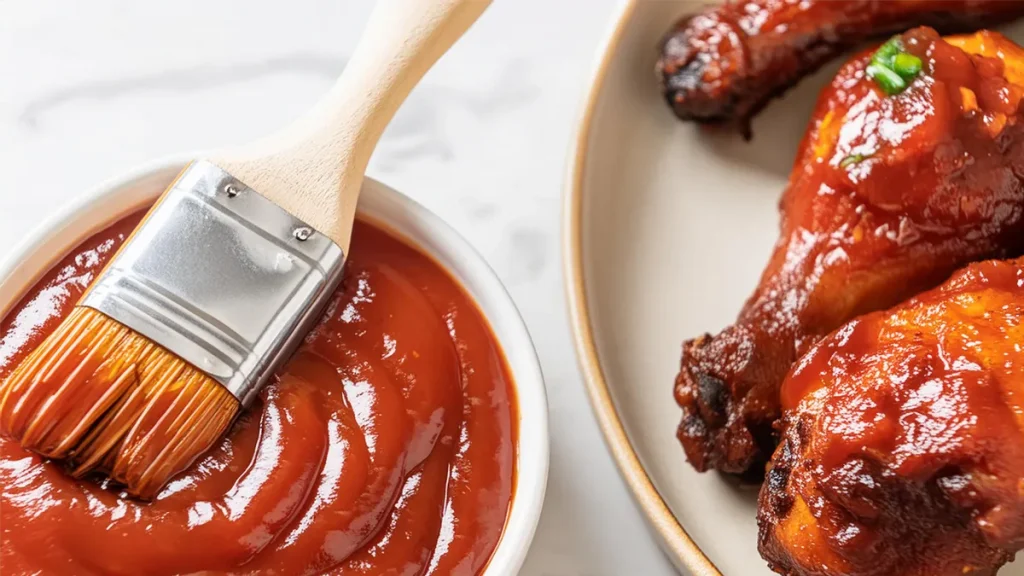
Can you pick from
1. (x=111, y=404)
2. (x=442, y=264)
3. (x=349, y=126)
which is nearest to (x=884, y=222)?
(x=442, y=264)

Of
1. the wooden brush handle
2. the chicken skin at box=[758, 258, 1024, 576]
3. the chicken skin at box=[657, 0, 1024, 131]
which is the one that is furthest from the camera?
the chicken skin at box=[657, 0, 1024, 131]

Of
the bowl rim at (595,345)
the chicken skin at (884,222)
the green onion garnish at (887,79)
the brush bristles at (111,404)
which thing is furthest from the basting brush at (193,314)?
the green onion garnish at (887,79)

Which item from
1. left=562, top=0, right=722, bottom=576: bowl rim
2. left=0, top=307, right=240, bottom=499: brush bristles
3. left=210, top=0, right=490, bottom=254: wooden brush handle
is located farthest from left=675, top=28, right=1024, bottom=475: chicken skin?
left=0, top=307, right=240, bottom=499: brush bristles

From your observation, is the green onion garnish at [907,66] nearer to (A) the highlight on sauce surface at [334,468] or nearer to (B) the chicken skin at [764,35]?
(B) the chicken skin at [764,35]

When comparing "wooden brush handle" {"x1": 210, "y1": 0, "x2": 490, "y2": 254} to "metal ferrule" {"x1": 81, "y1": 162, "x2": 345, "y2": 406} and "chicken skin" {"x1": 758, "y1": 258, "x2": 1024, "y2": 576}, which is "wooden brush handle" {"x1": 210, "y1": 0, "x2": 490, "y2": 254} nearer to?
"metal ferrule" {"x1": 81, "y1": 162, "x2": 345, "y2": 406}

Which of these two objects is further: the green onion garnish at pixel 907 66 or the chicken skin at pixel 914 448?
the green onion garnish at pixel 907 66

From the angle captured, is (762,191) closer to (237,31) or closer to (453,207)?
(453,207)

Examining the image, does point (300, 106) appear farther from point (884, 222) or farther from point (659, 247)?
point (884, 222)
